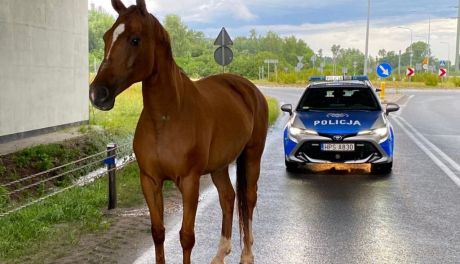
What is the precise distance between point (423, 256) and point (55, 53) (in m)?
13.8

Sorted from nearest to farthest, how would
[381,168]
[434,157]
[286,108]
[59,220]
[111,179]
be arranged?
[59,220] < [111,179] < [381,168] < [286,108] < [434,157]

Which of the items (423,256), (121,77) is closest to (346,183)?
(423,256)

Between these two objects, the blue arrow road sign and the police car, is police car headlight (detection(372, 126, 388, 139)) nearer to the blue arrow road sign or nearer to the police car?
the police car

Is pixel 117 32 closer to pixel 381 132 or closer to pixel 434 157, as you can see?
pixel 381 132

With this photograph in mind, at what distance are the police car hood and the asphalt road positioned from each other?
828 millimetres

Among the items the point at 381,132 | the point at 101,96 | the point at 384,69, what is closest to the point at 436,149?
the point at 381,132

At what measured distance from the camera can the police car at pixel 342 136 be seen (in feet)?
32.7

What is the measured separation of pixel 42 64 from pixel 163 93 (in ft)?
42.7

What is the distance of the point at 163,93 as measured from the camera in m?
3.89

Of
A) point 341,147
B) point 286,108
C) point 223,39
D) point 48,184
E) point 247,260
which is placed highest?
point 223,39

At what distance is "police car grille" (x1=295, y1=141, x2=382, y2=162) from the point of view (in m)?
9.98

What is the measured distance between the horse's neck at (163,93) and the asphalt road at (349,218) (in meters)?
1.89

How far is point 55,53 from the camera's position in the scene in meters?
16.8

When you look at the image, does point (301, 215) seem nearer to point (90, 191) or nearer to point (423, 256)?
point (423, 256)
